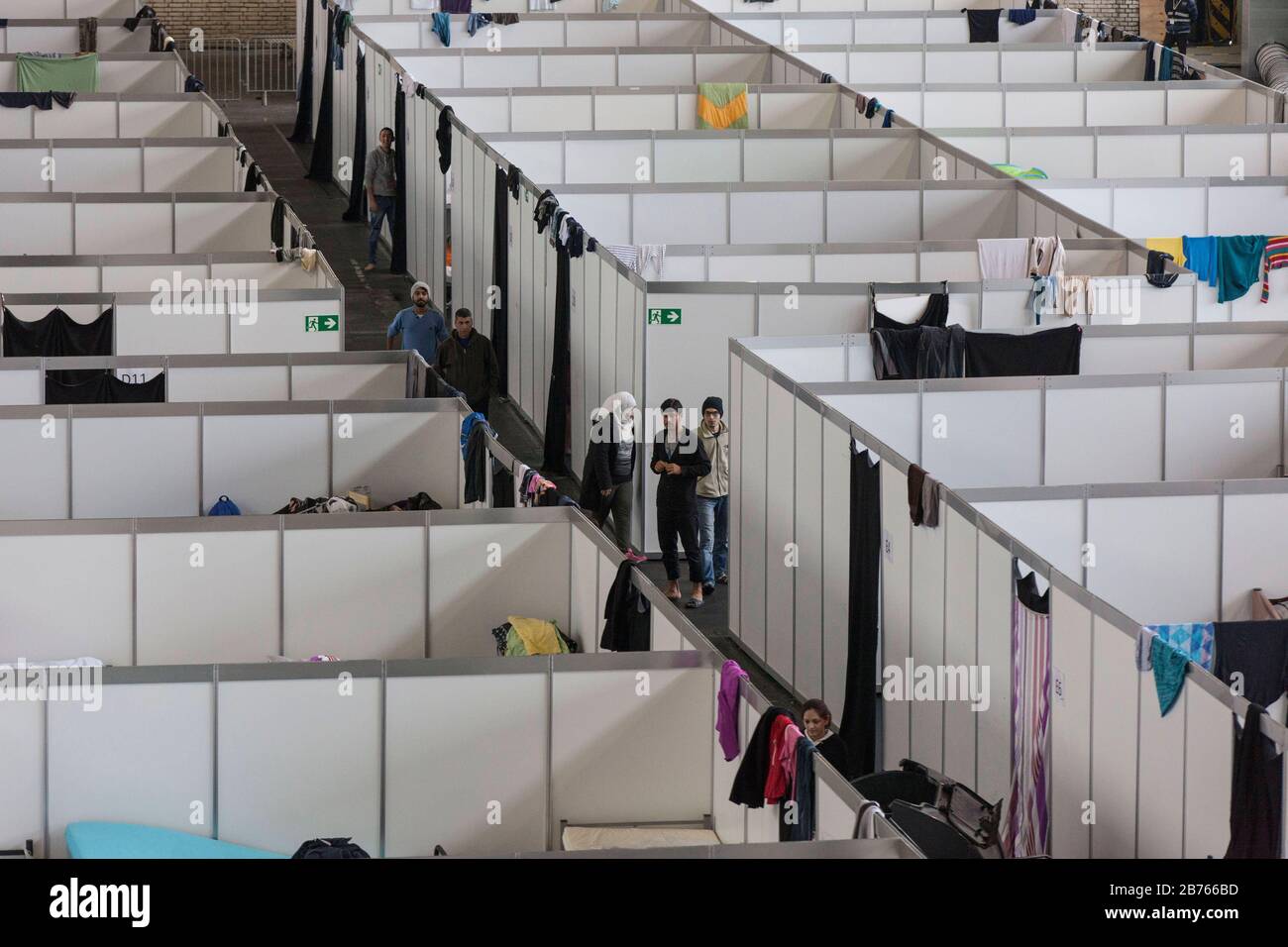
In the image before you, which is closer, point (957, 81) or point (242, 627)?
point (242, 627)

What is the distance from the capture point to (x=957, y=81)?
2923 cm

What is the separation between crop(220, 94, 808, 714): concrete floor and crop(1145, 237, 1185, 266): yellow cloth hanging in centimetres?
567

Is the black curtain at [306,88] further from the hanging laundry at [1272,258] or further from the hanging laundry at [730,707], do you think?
the hanging laundry at [730,707]

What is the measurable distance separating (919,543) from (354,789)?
4.01 metres

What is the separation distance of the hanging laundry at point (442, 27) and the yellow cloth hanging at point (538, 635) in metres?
18.6

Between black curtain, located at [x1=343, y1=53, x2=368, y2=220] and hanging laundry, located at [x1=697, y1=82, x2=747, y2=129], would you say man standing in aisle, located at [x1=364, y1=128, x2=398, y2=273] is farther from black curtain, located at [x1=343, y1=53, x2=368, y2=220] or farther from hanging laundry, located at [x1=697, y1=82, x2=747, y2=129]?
hanging laundry, located at [x1=697, y1=82, x2=747, y2=129]

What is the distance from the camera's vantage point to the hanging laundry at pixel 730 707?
10.3 metres

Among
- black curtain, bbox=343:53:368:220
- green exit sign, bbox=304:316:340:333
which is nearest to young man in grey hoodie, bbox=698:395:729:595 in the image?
green exit sign, bbox=304:316:340:333

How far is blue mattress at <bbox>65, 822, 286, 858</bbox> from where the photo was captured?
10016mm

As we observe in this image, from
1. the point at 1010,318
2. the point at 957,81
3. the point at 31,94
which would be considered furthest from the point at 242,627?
the point at 957,81

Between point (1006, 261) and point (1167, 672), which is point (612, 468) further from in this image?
point (1167, 672)

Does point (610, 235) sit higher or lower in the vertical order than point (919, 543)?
higher

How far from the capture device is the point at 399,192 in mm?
24859
